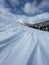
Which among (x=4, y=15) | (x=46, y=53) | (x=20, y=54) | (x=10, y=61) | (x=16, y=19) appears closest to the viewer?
(x=10, y=61)

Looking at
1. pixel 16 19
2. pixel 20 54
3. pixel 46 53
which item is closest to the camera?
pixel 20 54

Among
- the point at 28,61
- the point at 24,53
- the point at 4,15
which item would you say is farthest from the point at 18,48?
the point at 4,15

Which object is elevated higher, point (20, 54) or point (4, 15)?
point (4, 15)

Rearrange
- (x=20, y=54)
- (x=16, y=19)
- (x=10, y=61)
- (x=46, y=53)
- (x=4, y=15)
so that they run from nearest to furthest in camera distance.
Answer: (x=10, y=61)
(x=20, y=54)
(x=46, y=53)
(x=4, y=15)
(x=16, y=19)

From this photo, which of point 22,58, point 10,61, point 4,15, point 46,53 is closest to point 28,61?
point 22,58

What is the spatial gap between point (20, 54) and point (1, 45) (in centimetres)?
23

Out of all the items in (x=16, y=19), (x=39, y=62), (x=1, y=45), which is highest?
(x=16, y=19)

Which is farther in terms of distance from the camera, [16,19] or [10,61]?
[16,19]

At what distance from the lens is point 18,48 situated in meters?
1.18

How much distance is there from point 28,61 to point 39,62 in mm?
116

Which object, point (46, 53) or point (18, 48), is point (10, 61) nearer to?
point (18, 48)

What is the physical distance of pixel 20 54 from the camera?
108 cm

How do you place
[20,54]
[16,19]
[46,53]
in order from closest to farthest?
[20,54]
[46,53]
[16,19]

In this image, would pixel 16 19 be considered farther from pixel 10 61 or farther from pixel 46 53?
pixel 10 61
